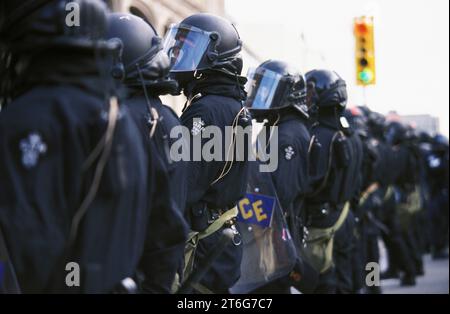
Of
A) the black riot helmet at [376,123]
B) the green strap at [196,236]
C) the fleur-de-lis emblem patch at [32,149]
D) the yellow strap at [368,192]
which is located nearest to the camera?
the fleur-de-lis emblem patch at [32,149]

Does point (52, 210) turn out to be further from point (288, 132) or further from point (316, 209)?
point (316, 209)

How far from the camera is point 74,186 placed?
3303 millimetres

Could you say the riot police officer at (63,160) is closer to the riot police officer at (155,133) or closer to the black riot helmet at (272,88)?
the riot police officer at (155,133)

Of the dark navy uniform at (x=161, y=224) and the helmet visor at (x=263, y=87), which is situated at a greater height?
the dark navy uniform at (x=161, y=224)

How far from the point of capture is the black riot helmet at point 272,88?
28.6 feet

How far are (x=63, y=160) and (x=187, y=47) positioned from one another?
359cm

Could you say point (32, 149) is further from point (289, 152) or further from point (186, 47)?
point (289, 152)

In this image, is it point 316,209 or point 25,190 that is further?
point 316,209

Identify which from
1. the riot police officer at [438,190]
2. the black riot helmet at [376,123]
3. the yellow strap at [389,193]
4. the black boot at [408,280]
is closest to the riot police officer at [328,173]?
the black riot helmet at [376,123]

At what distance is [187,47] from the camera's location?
22.3ft

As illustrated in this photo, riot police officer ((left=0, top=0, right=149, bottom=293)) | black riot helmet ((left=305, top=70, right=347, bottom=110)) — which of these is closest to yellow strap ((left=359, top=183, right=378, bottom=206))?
black riot helmet ((left=305, top=70, right=347, bottom=110))

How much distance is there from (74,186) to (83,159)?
9 cm
